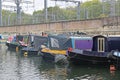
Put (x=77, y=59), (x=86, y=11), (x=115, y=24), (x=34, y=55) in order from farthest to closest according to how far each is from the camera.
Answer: (x=86, y=11) → (x=34, y=55) → (x=115, y=24) → (x=77, y=59)

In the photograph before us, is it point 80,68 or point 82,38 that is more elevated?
point 82,38

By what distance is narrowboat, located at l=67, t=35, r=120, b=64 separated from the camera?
29469 mm

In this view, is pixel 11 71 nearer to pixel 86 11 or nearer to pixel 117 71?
pixel 117 71

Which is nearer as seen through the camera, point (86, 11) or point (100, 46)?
point (100, 46)

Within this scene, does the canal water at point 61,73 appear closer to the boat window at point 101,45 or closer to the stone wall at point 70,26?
the boat window at point 101,45

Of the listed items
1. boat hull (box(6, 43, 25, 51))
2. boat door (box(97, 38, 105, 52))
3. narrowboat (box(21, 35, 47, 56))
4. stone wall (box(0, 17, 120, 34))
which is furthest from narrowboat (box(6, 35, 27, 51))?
boat door (box(97, 38, 105, 52))

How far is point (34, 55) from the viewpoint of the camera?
4403cm

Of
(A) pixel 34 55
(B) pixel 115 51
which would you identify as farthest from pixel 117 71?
(A) pixel 34 55

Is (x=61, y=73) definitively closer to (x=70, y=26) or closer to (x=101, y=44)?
(x=101, y=44)

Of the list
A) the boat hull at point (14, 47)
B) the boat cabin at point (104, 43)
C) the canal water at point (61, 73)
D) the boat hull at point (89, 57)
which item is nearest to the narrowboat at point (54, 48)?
the boat hull at point (89, 57)

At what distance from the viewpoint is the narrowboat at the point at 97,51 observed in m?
29.5

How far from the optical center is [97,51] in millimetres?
31188

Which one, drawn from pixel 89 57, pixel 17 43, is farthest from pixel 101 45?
pixel 17 43

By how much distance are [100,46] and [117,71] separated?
4.11 m
